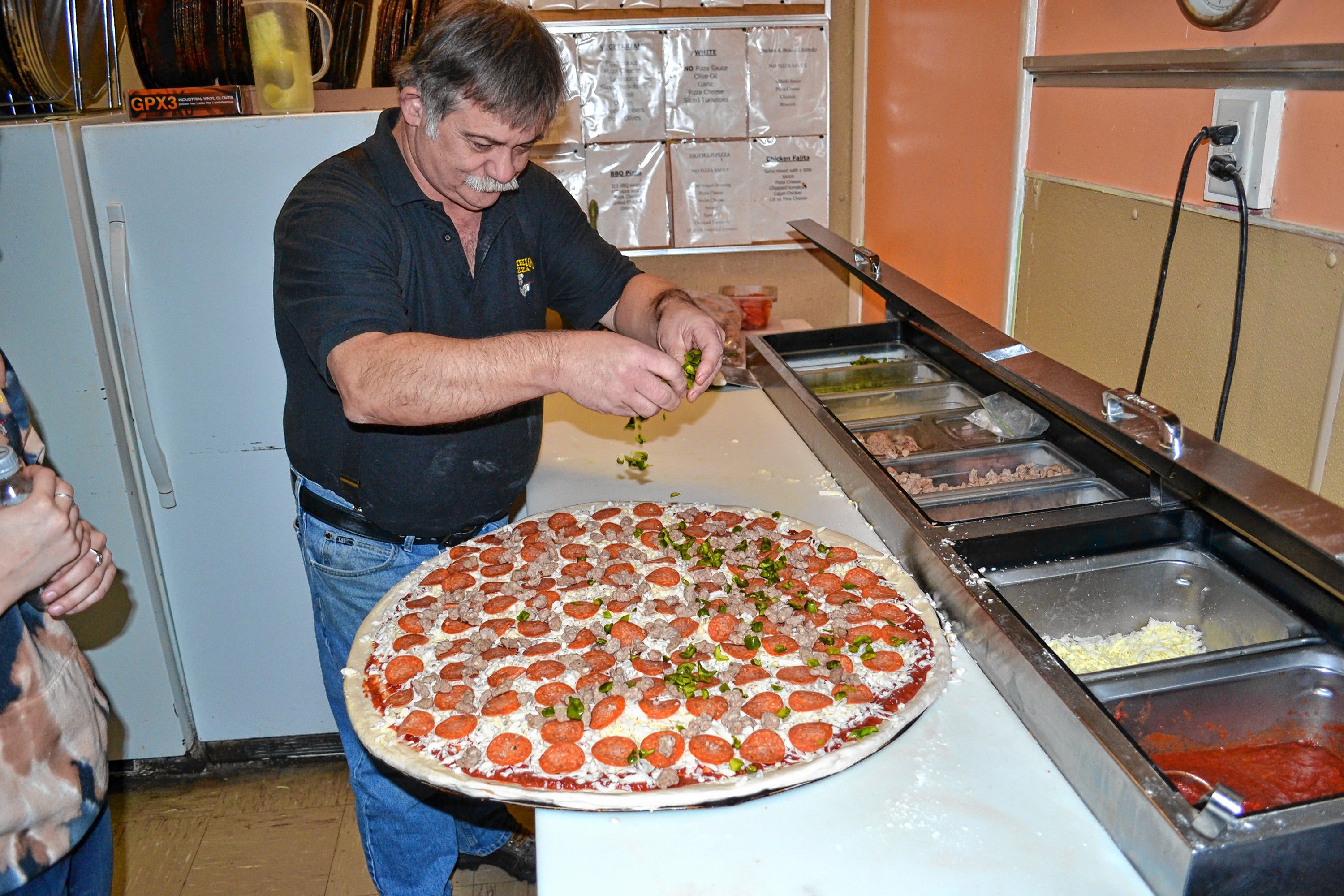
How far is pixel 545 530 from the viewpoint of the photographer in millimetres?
1956

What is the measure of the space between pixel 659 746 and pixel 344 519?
0.97 m

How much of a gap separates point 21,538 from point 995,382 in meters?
1.95

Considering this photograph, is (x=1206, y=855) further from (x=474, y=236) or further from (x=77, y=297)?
(x=77, y=297)

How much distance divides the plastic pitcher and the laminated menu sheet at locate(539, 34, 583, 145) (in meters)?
0.74

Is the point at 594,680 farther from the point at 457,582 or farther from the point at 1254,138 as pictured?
the point at 1254,138

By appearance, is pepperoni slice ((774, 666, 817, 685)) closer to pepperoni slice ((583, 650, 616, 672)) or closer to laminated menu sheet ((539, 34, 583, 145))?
pepperoni slice ((583, 650, 616, 672))

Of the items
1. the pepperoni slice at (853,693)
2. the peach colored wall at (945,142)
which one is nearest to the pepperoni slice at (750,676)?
the pepperoni slice at (853,693)

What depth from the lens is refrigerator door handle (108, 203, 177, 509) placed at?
2443 mm

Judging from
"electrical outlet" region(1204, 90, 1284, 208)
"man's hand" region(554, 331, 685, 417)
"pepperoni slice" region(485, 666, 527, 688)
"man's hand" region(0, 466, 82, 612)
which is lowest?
"pepperoni slice" region(485, 666, 527, 688)

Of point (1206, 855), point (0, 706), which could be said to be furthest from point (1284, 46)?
point (0, 706)

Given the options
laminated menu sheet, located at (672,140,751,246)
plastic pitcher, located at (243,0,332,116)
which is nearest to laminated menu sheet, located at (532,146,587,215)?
laminated menu sheet, located at (672,140,751,246)

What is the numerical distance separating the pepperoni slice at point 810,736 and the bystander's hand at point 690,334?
801 millimetres

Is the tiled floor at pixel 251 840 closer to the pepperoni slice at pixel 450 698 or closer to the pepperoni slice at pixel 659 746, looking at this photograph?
the pepperoni slice at pixel 450 698

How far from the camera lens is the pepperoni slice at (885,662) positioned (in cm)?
145
